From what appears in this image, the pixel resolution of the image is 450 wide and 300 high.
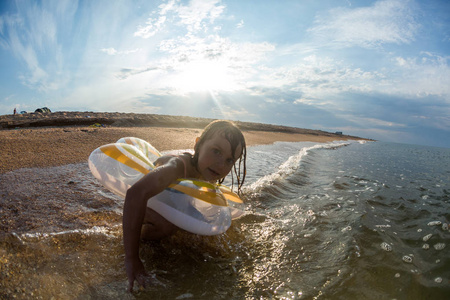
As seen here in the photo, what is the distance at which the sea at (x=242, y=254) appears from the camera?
156 cm

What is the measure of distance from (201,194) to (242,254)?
64 cm

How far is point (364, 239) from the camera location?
2.50m

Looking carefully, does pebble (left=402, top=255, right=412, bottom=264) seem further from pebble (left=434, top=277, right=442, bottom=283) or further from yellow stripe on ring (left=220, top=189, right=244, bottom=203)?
yellow stripe on ring (left=220, top=189, right=244, bottom=203)

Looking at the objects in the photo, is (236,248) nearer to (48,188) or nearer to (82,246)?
(82,246)

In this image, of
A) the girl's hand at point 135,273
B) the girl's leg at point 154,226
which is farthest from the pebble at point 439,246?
the girl's hand at point 135,273

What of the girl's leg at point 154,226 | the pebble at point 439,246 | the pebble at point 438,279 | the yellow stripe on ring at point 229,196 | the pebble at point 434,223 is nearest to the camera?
the pebble at point 438,279

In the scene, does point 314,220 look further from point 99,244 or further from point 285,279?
point 99,244

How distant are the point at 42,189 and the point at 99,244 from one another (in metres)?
1.59

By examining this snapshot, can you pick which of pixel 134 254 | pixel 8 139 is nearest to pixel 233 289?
pixel 134 254

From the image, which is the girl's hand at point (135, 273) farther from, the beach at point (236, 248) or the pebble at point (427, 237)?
the pebble at point (427, 237)

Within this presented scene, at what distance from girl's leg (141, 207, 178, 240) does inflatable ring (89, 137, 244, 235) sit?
124mm

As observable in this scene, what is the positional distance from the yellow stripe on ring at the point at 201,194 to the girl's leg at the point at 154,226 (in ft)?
1.03

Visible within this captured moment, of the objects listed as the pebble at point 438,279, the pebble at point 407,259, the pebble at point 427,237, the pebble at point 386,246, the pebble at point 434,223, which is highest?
the pebble at point 434,223

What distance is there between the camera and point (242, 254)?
6.94ft
